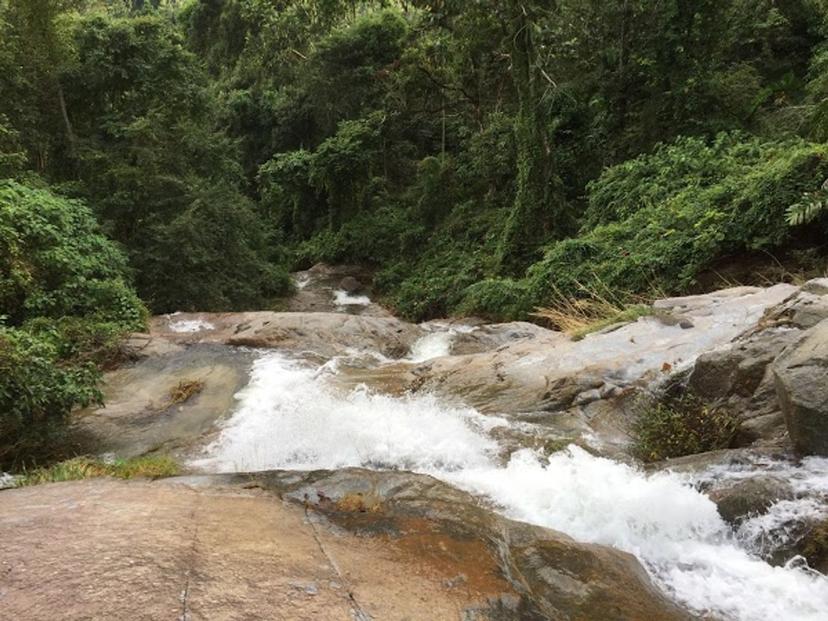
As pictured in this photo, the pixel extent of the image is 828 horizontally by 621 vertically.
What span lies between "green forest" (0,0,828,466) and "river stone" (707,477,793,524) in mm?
6098

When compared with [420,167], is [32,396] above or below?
below

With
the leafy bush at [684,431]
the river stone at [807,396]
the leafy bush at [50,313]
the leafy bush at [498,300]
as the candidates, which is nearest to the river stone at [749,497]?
the river stone at [807,396]

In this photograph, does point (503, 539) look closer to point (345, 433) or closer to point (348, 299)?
point (345, 433)

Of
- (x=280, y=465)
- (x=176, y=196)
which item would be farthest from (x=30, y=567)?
(x=176, y=196)

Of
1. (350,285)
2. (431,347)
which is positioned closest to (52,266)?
(431,347)

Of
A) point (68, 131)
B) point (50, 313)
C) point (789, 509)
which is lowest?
point (789, 509)

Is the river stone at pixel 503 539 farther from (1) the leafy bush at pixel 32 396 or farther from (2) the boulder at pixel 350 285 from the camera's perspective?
(2) the boulder at pixel 350 285

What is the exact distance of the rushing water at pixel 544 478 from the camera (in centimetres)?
360

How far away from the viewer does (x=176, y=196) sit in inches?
682

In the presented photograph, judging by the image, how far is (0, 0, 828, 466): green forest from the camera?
10.0 m

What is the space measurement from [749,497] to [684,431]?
1.30 m

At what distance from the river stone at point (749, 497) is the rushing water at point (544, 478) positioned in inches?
3.6

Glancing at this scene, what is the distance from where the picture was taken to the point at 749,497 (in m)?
4.16

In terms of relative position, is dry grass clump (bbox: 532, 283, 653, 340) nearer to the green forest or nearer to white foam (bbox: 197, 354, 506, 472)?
the green forest
